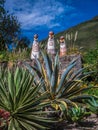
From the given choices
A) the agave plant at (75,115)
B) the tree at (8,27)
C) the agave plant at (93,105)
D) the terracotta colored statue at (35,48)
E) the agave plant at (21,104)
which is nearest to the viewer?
the agave plant at (21,104)

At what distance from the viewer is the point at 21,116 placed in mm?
8836

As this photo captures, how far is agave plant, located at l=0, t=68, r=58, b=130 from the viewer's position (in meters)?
8.65

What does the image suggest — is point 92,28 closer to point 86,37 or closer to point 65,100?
point 86,37

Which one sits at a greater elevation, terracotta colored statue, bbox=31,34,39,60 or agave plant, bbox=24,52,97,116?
terracotta colored statue, bbox=31,34,39,60

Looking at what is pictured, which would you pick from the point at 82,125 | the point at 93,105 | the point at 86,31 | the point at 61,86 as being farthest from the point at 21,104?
the point at 86,31

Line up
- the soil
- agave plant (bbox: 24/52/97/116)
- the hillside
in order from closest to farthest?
the soil, agave plant (bbox: 24/52/97/116), the hillside

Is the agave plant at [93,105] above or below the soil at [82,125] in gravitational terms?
above

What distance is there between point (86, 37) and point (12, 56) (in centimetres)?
4822

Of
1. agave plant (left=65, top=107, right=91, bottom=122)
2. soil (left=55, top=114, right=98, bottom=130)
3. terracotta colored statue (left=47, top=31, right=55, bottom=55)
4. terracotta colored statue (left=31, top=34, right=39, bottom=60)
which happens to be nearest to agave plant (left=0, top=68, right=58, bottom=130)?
soil (left=55, top=114, right=98, bottom=130)

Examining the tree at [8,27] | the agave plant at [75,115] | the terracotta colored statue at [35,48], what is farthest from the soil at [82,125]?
the tree at [8,27]

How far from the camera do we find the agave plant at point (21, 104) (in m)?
8.65

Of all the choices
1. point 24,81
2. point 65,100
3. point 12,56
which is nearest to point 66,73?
point 65,100

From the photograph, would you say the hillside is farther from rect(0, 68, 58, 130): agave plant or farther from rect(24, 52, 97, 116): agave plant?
rect(0, 68, 58, 130): agave plant

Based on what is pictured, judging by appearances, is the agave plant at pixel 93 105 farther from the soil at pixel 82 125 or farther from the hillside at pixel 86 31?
the hillside at pixel 86 31
